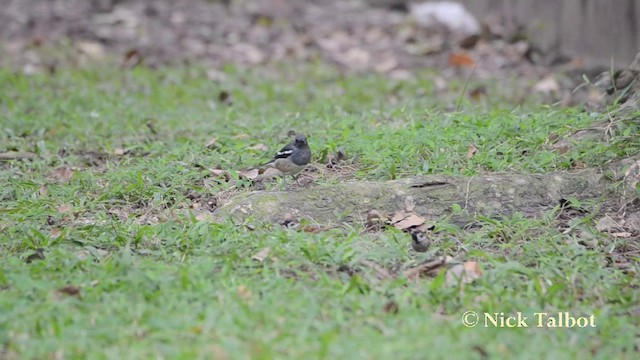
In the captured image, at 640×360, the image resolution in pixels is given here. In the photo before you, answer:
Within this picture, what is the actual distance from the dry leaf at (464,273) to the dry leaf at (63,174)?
116 inches

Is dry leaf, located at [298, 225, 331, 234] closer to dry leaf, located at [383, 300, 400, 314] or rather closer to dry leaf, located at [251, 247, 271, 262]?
dry leaf, located at [251, 247, 271, 262]

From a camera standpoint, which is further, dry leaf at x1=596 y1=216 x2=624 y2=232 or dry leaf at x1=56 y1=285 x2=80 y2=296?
dry leaf at x1=596 y1=216 x2=624 y2=232

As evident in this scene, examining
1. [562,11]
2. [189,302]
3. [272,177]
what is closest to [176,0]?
[562,11]

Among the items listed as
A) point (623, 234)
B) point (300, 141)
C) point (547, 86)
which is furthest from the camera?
point (547, 86)

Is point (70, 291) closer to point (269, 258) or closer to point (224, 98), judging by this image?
point (269, 258)

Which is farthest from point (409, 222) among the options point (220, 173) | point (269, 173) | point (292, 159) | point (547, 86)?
point (547, 86)

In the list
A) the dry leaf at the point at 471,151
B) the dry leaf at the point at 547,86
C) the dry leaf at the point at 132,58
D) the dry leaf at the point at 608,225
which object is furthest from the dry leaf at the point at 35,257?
the dry leaf at the point at 547,86

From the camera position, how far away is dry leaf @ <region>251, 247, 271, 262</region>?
446 cm

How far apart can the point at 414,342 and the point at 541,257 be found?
1.27 metres

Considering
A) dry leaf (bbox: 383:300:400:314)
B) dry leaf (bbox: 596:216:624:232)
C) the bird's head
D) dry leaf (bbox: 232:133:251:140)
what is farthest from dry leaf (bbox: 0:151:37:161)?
dry leaf (bbox: 596:216:624:232)

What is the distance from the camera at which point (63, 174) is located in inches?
241

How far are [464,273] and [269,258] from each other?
3.31 ft

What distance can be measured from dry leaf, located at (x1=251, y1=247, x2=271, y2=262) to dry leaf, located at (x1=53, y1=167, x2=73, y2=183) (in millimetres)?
2078

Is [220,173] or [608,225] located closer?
[608,225]
